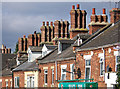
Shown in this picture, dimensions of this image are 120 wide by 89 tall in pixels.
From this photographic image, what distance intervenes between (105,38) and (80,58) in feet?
10.4

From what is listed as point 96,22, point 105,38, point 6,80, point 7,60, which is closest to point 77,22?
point 96,22

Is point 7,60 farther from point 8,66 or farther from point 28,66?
point 28,66

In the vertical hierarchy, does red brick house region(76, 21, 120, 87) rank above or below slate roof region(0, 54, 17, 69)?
below

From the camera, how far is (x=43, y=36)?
229ft

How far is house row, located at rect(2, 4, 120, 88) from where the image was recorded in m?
37.2

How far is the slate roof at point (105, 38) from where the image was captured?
3754 centimetres

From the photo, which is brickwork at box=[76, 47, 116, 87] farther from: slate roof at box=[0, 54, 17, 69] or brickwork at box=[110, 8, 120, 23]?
slate roof at box=[0, 54, 17, 69]

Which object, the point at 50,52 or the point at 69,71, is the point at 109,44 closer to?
the point at 69,71

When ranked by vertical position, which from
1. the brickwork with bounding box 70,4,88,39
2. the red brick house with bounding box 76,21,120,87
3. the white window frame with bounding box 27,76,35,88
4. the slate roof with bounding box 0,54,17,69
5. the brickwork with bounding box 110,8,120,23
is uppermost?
the brickwork with bounding box 70,4,88,39

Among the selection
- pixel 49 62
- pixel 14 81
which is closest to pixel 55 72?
pixel 49 62

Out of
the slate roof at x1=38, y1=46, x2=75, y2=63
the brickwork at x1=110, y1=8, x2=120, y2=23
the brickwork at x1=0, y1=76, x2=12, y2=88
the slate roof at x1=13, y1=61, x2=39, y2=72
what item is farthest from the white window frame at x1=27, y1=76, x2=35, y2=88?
the brickwork at x1=110, y1=8, x2=120, y2=23

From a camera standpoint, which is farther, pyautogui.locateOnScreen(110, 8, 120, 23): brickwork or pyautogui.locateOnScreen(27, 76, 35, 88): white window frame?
pyautogui.locateOnScreen(27, 76, 35, 88): white window frame

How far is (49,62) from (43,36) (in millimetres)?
20114

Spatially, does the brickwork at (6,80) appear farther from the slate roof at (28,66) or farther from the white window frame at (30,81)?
the white window frame at (30,81)
